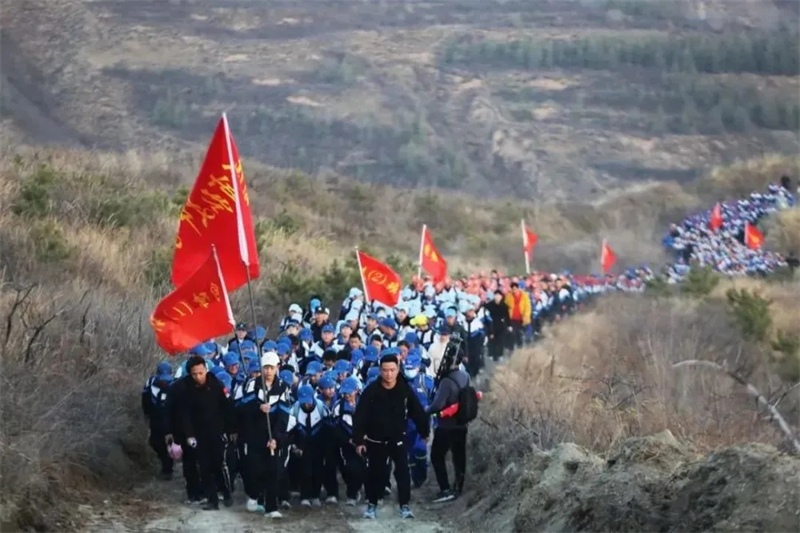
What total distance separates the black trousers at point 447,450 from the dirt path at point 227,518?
1.11 feet

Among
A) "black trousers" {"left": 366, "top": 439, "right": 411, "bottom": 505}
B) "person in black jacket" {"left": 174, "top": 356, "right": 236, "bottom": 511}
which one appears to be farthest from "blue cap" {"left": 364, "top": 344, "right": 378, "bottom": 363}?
"person in black jacket" {"left": 174, "top": 356, "right": 236, "bottom": 511}

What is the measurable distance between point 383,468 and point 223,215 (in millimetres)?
2870

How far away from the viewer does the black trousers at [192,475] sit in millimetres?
12328

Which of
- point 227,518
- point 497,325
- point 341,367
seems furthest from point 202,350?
point 497,325

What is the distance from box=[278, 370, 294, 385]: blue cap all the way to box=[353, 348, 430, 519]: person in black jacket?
117 centimetres

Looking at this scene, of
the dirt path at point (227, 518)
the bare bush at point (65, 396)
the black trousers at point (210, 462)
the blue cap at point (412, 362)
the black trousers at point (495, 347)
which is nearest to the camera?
the bare bush at point (65, 396)

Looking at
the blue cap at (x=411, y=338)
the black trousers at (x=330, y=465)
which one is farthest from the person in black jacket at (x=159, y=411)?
the blue cap at (x=411, y=338)

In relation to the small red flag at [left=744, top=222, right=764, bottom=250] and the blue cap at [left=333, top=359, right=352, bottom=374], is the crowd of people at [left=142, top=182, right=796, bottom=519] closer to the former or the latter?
the blue cap at [left=333, top=359, right=352, bottom=374]

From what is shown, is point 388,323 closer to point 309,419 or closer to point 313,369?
point 313,369

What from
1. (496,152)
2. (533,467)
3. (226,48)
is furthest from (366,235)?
(533,467)

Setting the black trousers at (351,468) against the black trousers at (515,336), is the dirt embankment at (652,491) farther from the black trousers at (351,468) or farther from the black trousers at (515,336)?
the black trousers at (515,336)

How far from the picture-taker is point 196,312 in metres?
12.4

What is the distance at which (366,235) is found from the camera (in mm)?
50406

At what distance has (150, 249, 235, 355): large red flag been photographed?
1227cm
